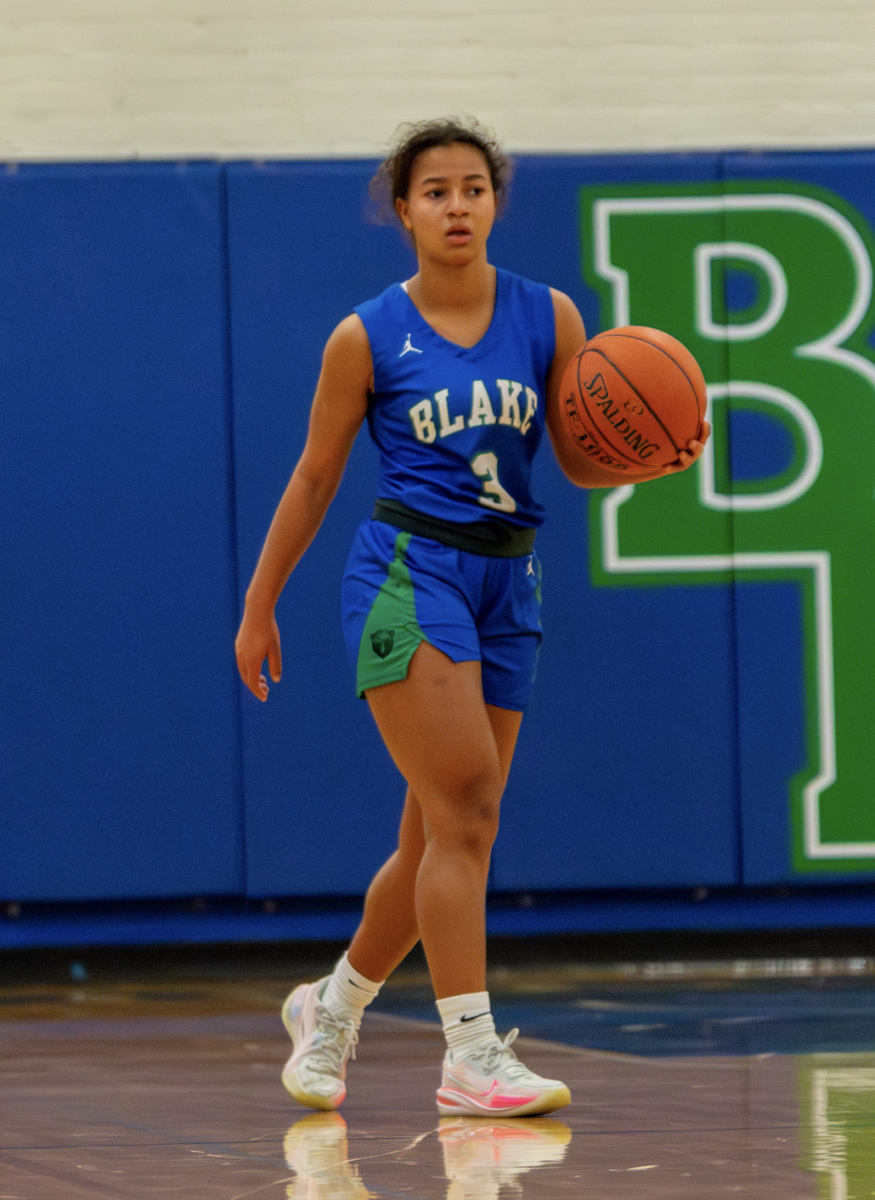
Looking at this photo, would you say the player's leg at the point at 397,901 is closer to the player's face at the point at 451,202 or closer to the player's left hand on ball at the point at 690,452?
the player's left hand on ball at the point at 690,452

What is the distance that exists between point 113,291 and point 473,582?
2180mm

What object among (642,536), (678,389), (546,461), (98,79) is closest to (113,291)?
(98,79)

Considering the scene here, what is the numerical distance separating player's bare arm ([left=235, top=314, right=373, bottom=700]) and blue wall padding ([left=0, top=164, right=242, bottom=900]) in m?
1.64

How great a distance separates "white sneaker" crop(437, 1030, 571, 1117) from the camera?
2545mm

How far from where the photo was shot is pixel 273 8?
15.6 ft

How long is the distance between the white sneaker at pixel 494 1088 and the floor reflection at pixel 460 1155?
0.02 meters

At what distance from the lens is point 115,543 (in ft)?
14.7

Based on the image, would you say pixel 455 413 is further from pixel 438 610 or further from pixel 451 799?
pixel 451 799

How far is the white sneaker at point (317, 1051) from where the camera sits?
9.06ft

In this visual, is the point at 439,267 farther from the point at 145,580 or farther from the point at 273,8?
the point at 273,8

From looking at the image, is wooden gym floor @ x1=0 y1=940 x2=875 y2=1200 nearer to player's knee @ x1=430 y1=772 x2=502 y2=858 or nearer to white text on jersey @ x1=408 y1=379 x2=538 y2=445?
player's knee @ x1=430 y1=772 x2=502 y2=858

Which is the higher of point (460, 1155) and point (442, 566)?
point (442, 566)

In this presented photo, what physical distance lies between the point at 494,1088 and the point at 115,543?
7.53 feet

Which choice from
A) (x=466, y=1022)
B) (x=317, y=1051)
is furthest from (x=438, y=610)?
(x=317, y=1051)
